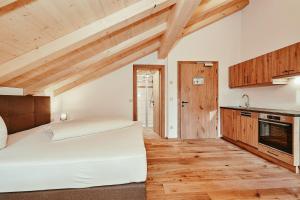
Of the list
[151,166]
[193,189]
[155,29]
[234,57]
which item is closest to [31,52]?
[155,29]

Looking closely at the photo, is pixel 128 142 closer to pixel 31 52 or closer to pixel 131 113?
pixel 31 52

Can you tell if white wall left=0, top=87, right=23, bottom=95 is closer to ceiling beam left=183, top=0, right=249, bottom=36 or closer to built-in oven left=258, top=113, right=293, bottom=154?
ceiling beam left=183, top=0, right=249, bottom=36

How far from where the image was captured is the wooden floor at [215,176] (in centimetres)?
197

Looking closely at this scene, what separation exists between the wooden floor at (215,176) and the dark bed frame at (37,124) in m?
0.56

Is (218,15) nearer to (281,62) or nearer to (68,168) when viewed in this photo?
(281,62)

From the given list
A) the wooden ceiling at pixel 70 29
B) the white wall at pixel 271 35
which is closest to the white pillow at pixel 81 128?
the wooden ceiling at pixel 70 29

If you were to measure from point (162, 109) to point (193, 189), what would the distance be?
111 inches

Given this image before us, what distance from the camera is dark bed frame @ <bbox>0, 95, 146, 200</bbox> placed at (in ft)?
4.66

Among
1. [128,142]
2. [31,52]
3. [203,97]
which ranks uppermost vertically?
[31,52]

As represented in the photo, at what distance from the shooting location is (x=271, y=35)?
3635mm

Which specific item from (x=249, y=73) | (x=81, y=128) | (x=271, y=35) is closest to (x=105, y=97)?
(x=81, y=128)

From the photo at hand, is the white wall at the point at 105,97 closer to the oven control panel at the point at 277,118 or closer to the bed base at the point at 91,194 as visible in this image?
the oven control panel at the point at 277,118

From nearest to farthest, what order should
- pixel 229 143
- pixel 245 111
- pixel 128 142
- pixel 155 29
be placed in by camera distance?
1. pixel 128 142
2. pixel 155 29
3. pixel 245 111
4. pixel 229 143

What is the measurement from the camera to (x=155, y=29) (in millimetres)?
3062
